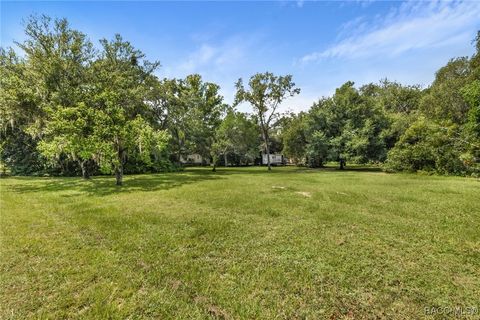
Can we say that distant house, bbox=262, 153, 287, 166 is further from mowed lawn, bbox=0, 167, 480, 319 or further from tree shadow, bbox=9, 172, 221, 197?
mowed lawn, bbox=0, 167, 480, 319

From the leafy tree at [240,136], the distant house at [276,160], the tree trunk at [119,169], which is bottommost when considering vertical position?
the distant house at [276,160]

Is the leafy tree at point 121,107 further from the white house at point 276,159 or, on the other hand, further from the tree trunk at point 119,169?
the white house at point 276,159

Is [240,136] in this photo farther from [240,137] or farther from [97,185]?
[97,185]

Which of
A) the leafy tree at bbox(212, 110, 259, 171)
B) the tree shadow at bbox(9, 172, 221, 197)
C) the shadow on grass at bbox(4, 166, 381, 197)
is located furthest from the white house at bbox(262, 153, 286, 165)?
the tree shadow at bbox(9, 172, 221, 197)

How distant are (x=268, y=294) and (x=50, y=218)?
6.40 meters

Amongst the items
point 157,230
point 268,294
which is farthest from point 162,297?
point 157,230

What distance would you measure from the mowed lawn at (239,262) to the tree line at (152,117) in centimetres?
603

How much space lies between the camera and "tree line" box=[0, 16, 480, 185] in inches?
480

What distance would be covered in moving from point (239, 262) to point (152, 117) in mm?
20569

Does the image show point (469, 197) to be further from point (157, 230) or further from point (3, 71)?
point (3, 71)

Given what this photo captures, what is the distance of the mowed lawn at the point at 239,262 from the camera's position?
2666 mm

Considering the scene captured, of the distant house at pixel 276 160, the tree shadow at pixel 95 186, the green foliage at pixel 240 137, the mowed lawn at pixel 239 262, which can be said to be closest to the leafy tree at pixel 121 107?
the tree shadow at pixel 95 186

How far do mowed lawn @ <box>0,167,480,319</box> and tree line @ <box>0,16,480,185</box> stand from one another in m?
6.03

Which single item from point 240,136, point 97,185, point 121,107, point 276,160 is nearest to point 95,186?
point 97,185
